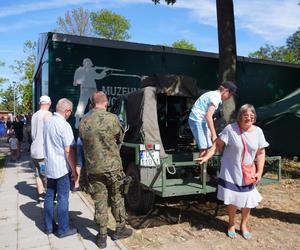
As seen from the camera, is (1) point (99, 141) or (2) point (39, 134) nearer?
(1) point (99, 141)

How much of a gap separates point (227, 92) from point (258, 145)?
3.90 feet

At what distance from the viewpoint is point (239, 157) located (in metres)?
4.88

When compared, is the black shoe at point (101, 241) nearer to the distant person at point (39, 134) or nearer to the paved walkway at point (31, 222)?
the paved walkway at point (31, 222)

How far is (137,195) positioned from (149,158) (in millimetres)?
865

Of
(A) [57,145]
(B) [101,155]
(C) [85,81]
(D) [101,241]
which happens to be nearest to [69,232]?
(D) [101,241]

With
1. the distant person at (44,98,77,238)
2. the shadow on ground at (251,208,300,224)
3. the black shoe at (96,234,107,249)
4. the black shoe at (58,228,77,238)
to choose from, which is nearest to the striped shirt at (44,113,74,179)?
the distant person at (44,98,77,238)

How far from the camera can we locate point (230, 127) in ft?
16.2

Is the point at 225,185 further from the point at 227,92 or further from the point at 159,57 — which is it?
the point at 159,57

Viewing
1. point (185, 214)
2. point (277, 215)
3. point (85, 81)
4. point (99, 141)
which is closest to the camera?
point (99, 141)

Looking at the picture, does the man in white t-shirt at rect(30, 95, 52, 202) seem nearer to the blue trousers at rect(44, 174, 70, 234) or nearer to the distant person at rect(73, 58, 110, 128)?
the blue trousers at rect(44, 174, 70, 234)

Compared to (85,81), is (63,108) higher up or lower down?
lower down

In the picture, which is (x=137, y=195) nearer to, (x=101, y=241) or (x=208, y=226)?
(x=208, y=226)

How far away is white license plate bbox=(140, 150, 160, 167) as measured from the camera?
5668 millimetres

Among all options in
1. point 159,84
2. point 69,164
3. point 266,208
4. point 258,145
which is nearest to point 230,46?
point 159,84
